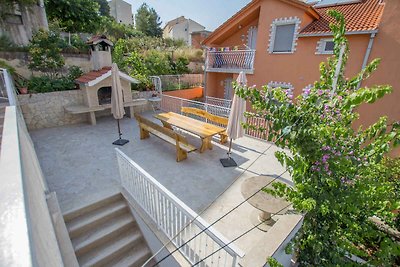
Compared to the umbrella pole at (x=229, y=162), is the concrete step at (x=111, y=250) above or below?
below

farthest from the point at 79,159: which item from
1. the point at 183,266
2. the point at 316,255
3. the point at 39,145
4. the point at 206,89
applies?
→ the point at 206,89

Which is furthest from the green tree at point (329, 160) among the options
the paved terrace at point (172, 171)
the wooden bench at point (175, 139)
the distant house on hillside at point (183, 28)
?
the distant house on hillside at point (183, 28)

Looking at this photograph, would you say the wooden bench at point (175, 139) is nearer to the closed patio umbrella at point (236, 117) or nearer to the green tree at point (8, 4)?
the closed patio umbrella at point (236, 117)

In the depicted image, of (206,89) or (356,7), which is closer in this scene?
(356,7)

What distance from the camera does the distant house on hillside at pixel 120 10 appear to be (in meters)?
37.2

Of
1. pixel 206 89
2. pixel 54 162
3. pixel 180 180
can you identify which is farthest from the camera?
pixel 206 89

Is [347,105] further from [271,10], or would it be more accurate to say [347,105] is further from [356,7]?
[356,7]

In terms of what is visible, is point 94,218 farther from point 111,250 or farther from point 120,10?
point 120,10

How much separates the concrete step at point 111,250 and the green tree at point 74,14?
18628mm

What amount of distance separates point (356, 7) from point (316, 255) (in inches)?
496

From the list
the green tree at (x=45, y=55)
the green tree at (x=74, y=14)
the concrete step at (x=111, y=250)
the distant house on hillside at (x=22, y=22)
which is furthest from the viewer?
the green tree at (x=74, y=14)

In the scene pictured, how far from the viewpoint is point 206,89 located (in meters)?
14.1

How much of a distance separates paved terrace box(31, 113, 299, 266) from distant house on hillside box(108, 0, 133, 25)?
128 feet

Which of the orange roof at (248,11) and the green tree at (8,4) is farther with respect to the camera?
the green tree at (8,4)
